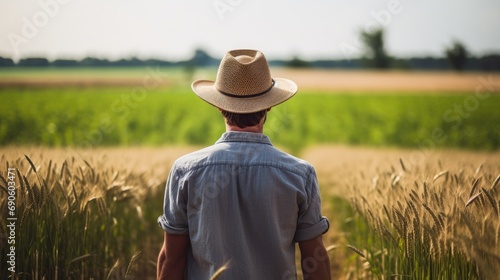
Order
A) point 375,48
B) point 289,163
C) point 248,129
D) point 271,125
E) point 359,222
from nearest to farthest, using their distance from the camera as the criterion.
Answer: point 289,163 → point 248,129 → point 359,222 → point 271,125 → point 375,48

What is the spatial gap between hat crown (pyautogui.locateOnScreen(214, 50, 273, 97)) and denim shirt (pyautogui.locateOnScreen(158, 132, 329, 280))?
245 mm

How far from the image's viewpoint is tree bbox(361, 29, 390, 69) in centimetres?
7725

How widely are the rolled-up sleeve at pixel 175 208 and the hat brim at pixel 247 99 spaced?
38 centimetres

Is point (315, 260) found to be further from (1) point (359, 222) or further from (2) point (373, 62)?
(2) point (373, 62)

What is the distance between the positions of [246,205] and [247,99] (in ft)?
1.65

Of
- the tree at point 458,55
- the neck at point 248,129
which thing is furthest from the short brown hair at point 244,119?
the tree at point 458,55

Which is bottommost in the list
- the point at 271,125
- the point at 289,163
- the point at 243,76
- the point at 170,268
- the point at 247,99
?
the point at 271,125

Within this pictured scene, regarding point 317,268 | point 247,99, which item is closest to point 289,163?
point 247,99

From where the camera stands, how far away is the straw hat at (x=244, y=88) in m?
2.13

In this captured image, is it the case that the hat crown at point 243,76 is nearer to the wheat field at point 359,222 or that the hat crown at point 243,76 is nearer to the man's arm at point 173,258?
the man's arm at point 173,258

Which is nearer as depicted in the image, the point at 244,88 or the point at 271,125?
the point at 244,88

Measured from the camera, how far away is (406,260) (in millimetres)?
2807

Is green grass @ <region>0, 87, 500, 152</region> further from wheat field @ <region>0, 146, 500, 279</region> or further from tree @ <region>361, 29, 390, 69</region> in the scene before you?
tree @ <region>361, 29, 390, 69</region>

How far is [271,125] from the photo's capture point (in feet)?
69.4
